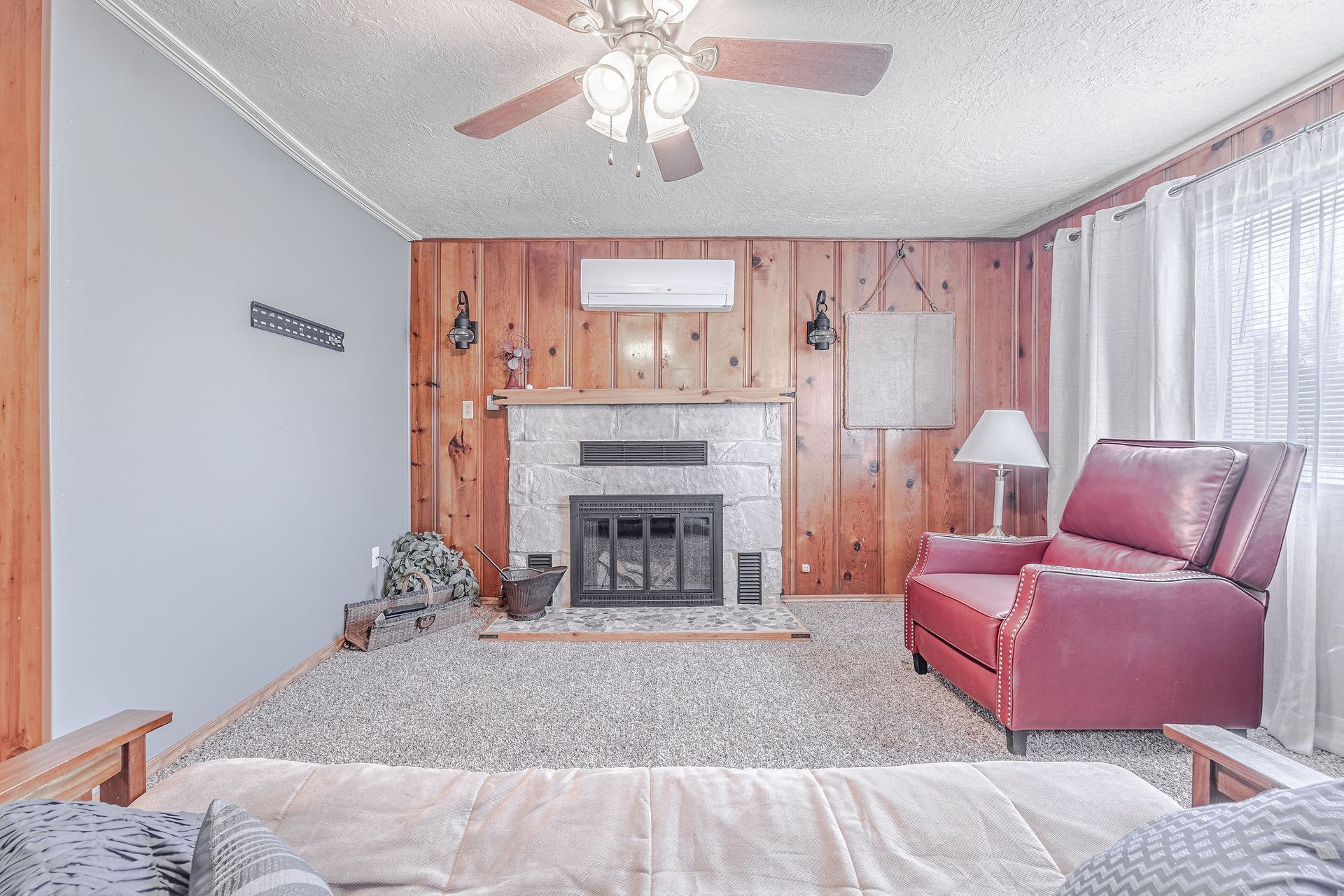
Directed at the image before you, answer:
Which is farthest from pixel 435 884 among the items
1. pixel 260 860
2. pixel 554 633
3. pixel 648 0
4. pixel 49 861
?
Result: pixel 554 633

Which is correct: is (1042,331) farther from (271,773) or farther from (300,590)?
(300,590)

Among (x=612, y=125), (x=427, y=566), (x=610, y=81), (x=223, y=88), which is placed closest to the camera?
(x=610, y=81)

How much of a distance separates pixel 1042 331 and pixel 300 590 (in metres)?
4.29

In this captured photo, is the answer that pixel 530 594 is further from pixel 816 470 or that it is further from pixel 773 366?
pixel 773 366

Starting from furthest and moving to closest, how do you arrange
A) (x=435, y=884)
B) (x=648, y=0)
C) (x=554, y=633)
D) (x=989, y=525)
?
1. (x=989, y=525)
2. (x=554, y=633)
3. (x=648, y=0)
4. (x=435, y=884)

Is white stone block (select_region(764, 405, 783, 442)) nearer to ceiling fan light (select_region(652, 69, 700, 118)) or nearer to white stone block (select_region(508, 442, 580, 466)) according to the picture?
white stone block (select_region(508, 442, 580, 466))

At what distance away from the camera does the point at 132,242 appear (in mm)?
1686

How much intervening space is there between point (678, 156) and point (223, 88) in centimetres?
171

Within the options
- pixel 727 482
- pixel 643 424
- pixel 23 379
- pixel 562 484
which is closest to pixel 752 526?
pixel 727 482

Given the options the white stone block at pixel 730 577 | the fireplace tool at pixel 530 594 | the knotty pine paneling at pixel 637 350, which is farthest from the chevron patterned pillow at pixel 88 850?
the knotty pine paneling at pixel 637 350

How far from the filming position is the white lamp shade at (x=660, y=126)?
157 centimetres

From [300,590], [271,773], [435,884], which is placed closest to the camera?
[435,884]

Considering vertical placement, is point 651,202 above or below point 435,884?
above

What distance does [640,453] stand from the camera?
3.43 meters
